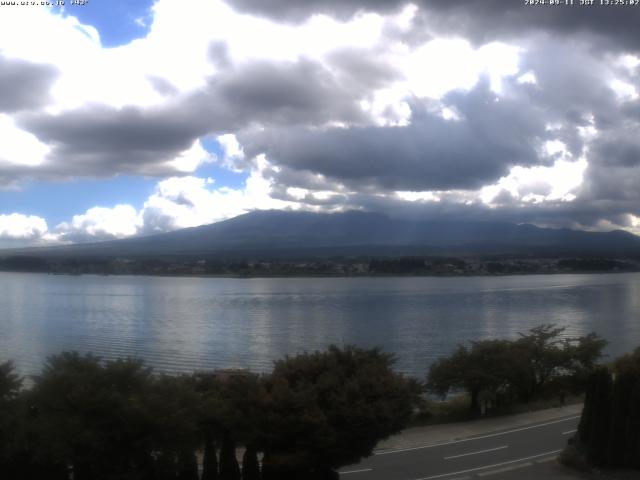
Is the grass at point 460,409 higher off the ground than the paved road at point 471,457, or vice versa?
the paved road at point 471,457

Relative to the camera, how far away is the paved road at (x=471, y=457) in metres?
15.5

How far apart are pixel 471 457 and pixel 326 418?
6.50m

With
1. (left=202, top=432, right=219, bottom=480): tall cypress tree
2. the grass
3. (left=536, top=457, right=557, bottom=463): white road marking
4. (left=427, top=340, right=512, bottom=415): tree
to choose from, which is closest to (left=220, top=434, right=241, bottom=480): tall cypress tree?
(left=202, top=432, right=219, bottom=480): tall cypress tree

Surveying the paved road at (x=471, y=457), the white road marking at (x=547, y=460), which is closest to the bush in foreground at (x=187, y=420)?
the paved road at (x=471, y=457)

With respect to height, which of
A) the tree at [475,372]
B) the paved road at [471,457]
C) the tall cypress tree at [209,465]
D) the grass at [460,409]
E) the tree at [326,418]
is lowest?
the grass at [460,409]

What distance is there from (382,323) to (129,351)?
73.2 ft

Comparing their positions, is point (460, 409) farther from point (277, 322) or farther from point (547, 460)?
point (277, 322)

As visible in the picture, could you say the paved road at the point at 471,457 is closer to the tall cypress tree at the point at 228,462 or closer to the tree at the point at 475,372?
the tall cypress tree at the point at 228,462

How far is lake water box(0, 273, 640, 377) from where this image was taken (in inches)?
1730

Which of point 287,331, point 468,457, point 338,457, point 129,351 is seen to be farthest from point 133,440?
point 287,331

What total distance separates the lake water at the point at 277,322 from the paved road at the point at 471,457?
6590 millimetres

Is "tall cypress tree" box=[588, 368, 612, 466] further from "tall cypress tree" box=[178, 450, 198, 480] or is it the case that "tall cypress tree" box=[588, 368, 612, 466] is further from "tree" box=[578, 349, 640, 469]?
"tall cypress tree" box=[178, 450, 198, 480]

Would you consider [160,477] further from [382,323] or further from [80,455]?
[382,323]

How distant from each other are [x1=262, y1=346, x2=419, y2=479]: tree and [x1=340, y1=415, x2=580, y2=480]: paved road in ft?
9.24
